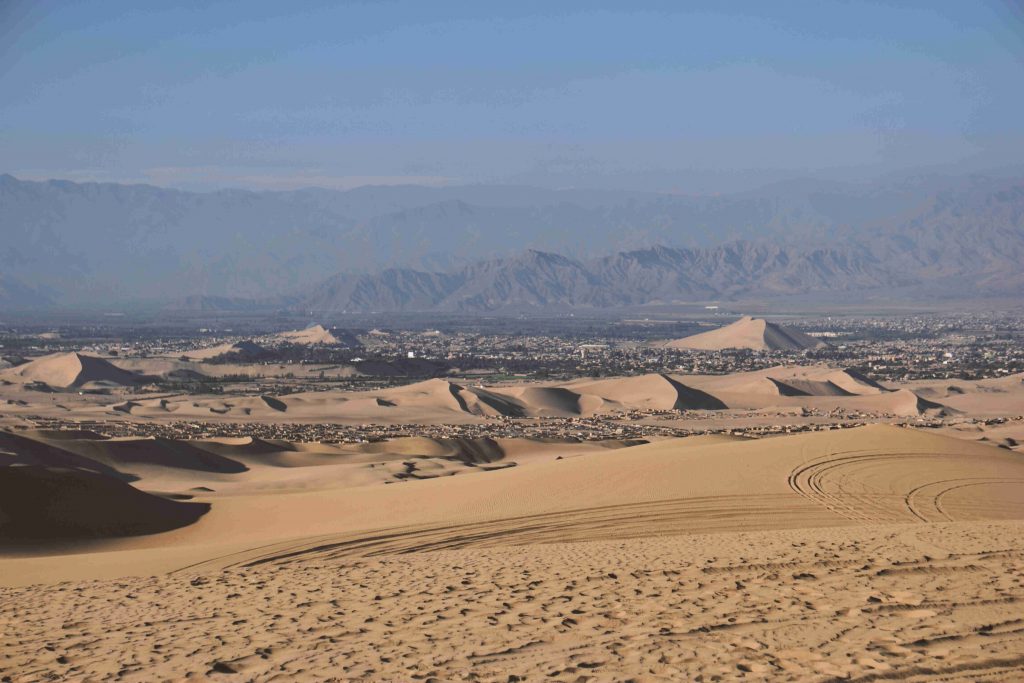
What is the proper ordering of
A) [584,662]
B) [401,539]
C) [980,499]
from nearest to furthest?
1. [584,662]
2. [401,539]
3. [980,499]

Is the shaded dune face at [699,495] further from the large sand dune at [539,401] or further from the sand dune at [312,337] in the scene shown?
the sand dune at [312,337]

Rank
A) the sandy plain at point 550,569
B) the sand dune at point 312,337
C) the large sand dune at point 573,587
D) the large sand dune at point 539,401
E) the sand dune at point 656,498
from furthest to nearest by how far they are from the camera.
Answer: the sand dune at point 312,337
the large sand dune at point 539,401
the sand dune at point 656,498
the sandy plain at point 550,569
the large sand dune at point 573,587

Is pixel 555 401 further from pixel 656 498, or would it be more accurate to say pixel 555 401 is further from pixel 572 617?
pixel 572 617

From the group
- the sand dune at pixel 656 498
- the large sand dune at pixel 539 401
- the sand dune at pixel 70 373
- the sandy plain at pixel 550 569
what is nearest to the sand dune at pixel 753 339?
the large sand dune at pixel 539 401

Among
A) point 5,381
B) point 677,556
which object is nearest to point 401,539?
point 677,556

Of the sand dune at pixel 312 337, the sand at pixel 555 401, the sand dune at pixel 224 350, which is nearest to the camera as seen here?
the sand at pixel 555 401

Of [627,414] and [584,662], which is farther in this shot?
[627,414]

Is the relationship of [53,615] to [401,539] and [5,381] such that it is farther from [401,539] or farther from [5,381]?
[5,381]
